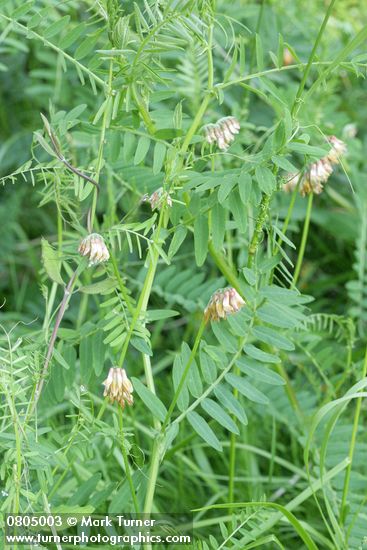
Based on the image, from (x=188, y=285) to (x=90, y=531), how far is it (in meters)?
0.56

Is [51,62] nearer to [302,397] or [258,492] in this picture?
[302,397]

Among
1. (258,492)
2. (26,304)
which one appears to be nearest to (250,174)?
(258,492)

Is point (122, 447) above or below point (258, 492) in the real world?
above

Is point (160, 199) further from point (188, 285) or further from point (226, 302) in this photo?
point (188, 285)

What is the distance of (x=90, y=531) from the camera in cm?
119

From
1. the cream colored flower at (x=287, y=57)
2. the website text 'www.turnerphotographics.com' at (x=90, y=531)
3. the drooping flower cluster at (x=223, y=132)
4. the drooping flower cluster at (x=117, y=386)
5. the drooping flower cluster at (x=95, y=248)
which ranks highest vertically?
the cream colored flower at (x=287, y=57)

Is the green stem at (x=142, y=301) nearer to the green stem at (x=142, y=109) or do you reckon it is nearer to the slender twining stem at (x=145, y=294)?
the slender twining stem at (x=145, y=294)

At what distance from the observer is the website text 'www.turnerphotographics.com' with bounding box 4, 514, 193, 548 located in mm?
Result: 1009

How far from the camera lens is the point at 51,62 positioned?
2188mm

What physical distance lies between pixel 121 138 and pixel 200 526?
0.63 metres

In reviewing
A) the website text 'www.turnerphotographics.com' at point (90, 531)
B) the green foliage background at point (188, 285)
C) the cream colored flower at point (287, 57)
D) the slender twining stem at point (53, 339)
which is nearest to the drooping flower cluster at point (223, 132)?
the green foliage background at point (188, 285)

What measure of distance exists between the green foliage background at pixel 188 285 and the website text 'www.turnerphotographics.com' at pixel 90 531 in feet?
0.09

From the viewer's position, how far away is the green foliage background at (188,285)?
1052mm

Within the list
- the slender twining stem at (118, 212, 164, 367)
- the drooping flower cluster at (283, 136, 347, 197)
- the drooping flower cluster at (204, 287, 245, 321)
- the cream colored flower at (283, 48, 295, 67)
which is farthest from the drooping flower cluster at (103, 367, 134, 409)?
the cream colored flower at (283, 48, 295, 67)
